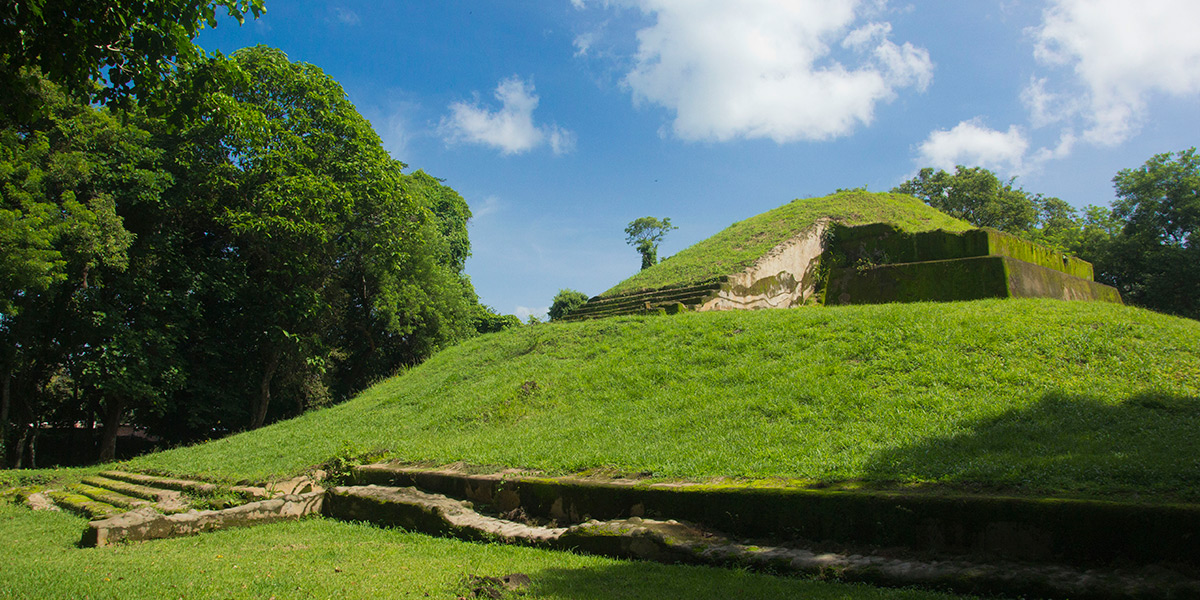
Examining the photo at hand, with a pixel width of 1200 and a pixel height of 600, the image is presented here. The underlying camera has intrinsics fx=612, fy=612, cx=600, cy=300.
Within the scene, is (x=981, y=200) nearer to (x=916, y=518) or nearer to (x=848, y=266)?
(x=848, y=266)

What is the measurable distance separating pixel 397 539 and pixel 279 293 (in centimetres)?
1228

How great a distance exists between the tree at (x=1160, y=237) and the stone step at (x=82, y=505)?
27478 mm

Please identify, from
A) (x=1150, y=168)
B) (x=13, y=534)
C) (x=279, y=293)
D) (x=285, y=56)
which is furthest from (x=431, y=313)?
(x=1150, y=168)

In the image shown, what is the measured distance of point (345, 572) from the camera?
4.54 metres

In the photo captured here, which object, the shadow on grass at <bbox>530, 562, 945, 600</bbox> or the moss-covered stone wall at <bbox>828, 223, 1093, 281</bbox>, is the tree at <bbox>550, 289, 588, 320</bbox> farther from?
the shadow on grass at <bbox>530, 562, 945, 600</bbox>

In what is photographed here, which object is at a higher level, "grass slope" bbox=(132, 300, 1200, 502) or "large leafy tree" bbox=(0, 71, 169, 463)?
"large leafy tree" bbox=(0, 71, 169, 463)

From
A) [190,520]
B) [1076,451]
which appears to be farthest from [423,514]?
[1076,451]

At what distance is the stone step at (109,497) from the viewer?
8.77 metres

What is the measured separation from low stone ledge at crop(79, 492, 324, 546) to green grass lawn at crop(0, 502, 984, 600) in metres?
0.20

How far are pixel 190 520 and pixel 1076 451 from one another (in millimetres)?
8296

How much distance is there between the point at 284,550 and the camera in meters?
5.52

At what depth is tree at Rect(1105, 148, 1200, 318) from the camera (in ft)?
64.6

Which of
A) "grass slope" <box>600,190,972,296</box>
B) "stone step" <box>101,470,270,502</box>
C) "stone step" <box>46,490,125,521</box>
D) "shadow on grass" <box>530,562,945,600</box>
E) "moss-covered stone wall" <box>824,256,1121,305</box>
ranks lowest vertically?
"stone step" <box>46,490,125,521</box>

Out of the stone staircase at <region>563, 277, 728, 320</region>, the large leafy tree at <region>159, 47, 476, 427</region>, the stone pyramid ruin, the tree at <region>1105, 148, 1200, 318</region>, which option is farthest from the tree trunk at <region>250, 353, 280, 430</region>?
the tree at <region>1105, 148, 1200, 318</region>
